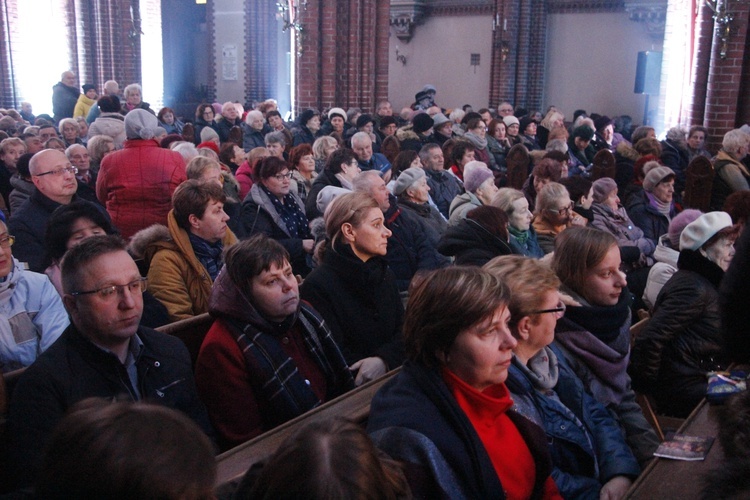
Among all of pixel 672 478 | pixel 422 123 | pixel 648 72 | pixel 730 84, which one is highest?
pixel 648 72

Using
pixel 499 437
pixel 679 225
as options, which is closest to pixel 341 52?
pixel 679 225

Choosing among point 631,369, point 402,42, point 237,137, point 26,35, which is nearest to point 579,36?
point 402,42

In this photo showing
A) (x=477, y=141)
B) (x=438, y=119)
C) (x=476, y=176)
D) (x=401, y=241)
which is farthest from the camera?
(x=438, y=119)

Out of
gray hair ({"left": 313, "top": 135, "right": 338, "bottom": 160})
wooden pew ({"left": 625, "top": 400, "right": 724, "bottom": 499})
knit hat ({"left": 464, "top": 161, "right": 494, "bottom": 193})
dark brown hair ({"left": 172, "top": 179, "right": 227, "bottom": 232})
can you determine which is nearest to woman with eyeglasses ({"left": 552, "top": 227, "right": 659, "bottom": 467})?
wooden pew ({"left": 625, "top": 400, "right": 724, "bottom": 499})

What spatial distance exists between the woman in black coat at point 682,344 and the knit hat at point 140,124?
4.01 metres

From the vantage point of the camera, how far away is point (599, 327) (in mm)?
3240

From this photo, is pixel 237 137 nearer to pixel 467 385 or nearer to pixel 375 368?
pixel 375 368

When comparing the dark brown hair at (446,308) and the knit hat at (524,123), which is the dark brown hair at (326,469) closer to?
the dark brown hair at (446,308)

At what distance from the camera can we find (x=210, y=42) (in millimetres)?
21578

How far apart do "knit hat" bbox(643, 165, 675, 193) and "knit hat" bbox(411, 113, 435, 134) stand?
4579 mm

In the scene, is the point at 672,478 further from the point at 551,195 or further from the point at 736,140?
the point at 736,140

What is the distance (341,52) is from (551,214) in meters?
8.02

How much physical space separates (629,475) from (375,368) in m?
1.21

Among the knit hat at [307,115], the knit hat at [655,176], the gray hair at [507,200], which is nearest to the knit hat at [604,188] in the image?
the knit hat at [655,176]
